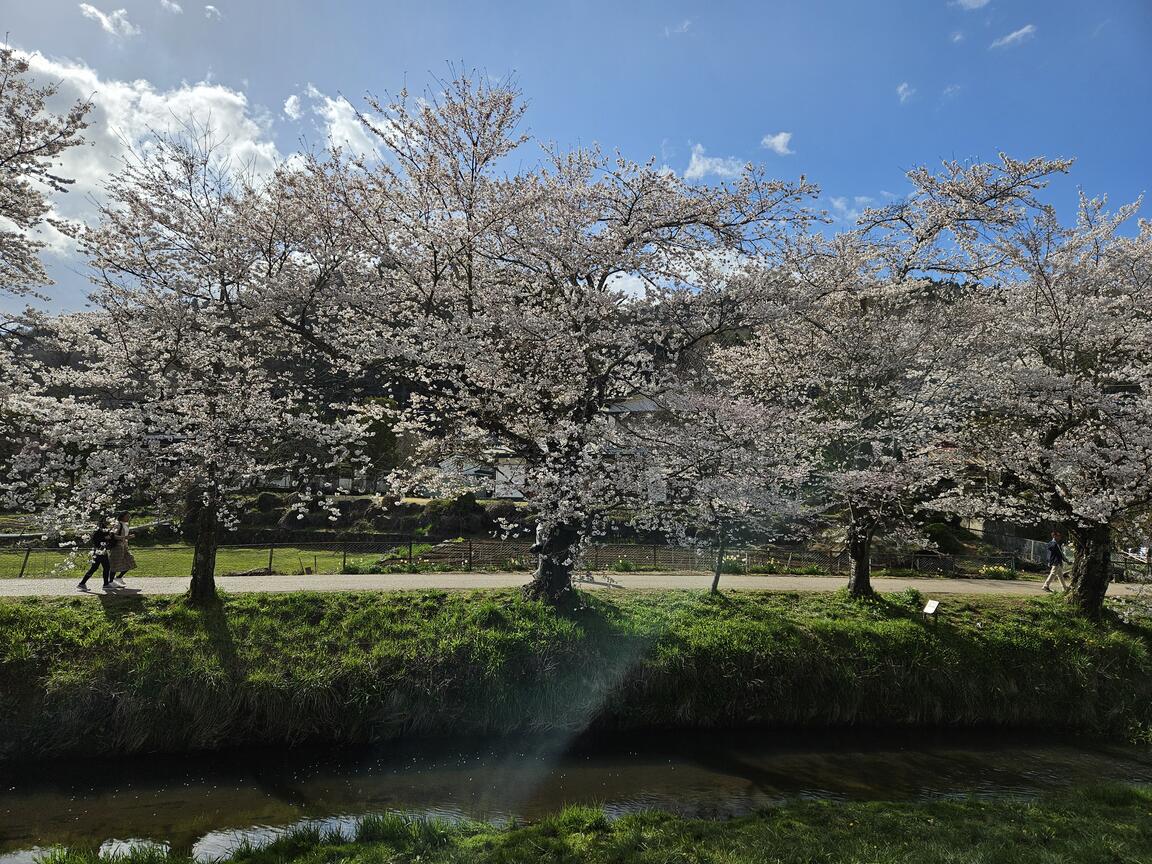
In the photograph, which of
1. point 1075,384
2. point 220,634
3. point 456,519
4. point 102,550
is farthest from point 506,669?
point 456,519

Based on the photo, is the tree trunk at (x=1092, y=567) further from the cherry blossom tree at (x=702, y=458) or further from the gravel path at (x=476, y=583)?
the cherry blossom tree at (x=702, y=458)

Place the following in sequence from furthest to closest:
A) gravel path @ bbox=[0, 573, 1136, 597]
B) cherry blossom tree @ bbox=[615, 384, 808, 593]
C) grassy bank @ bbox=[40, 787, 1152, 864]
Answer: gravel path @ bbox=[0, 573, 1136, 597] < cherry blossom tree @ bbox=[615, 384, 808, 593] < grassy bank @ bbox=[40, 787, 1152, 864]

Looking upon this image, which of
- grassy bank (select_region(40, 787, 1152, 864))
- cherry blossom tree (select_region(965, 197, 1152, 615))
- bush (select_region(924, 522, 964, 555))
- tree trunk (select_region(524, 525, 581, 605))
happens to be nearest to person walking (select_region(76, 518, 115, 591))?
grassy bank (select_region(40, 787, 1152, 864))

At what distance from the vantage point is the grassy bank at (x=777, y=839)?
563 centimetres

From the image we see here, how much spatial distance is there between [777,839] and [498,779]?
3851 millimetres

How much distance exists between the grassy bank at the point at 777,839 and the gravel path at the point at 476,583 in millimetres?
4867

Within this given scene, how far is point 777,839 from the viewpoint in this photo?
6.11m

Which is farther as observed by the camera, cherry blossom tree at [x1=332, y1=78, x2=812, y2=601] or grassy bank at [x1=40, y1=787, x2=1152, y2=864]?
cherry blossom tree at [x1=332, y1=78, x2=812, y2=601]

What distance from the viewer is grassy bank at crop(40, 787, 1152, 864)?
18.5 feet

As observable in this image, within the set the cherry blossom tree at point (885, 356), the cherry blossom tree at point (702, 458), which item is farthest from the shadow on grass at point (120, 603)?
the cherry blossom tree at point (885, 356)

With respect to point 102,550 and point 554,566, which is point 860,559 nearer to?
point 554,566

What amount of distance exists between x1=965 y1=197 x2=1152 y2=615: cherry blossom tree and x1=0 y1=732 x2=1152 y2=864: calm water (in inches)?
172

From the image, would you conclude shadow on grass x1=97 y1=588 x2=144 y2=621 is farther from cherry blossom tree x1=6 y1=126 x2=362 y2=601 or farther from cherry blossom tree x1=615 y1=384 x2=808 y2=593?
cherry blossom tree x1=615 y1=384 x2=808 y2=593

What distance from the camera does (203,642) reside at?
9633 millimetres
